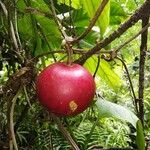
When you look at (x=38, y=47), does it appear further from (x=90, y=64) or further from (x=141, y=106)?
(x=141, y=106)

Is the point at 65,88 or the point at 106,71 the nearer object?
the point at 65,88

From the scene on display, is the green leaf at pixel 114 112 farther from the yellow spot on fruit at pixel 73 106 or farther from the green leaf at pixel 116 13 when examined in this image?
the green leaf at pixel 116 13

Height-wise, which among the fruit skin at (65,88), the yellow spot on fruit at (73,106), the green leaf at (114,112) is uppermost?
the fruit skin at (65,88)

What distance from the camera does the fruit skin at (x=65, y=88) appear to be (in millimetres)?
534

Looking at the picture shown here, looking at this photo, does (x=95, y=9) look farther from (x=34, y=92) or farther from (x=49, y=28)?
(x=49, y=28)

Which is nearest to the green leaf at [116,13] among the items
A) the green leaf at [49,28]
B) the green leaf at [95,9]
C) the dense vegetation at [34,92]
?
the dense vegetation at [34,92]

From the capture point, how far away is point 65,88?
0.53 m

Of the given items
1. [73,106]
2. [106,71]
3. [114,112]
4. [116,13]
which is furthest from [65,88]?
[116,13]

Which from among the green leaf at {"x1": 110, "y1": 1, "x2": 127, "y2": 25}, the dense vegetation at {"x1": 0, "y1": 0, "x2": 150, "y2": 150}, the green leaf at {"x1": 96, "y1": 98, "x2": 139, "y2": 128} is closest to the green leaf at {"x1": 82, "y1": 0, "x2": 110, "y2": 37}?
the dense vegetation at {"x1": 0, "y1": 0, "x2": 150, "y2": 150}

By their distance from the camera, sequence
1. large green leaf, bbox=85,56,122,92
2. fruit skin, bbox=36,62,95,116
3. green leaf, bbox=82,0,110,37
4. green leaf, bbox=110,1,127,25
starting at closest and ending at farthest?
1. fruit skin, bbox=36,62,95,116
2. green leaf, bbox=82,0,110,37
3. large green leaf, bbox=85,56,122,92
4. green leaf, bbox=110,1,127,25

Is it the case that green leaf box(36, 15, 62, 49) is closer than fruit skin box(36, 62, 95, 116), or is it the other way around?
fruit skin box(36, 62, 95, 116)

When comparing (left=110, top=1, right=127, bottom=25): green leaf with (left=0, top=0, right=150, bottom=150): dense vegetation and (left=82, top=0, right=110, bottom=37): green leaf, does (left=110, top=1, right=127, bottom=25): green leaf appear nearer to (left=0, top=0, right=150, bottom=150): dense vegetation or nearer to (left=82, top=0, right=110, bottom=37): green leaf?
(left=0, top=0, right=150, bottom=150): dense vegetation

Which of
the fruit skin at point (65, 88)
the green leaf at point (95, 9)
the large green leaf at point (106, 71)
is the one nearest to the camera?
the fruit skin at point (65, 88)

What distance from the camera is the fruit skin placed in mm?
534
